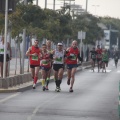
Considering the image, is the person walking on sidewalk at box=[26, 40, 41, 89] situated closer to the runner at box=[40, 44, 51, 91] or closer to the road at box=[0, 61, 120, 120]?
the runner at box=[40, 44, 51, 91]

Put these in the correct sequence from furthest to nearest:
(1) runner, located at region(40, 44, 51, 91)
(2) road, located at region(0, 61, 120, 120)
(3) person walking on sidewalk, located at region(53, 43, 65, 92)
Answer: (1) runner, located at region(40, 44, 51, 91)
(3) person walking on sidewalk, located at region(53, 43, 65, 92)
(2) road, located at region(0, 61, 120, 120)

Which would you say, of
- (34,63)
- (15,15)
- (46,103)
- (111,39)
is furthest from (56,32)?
(111,39)

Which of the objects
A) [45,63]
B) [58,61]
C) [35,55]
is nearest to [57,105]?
[58,61]

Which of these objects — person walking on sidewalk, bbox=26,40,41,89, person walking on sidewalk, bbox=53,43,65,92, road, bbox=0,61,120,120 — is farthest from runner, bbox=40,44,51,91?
road, bbox=0,61,120,120

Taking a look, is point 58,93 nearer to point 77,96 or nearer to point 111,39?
point 77,96

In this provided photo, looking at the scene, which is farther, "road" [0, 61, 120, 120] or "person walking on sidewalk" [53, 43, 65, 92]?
"person walking on sidewalk" [53, 43, 65, 92]

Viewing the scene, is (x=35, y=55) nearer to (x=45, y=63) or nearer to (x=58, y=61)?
(x=45, y=63)

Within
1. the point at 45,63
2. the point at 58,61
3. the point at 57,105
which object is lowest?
the point at 57,105

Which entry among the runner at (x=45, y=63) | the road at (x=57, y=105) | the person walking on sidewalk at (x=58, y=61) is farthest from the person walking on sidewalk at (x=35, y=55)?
the road at (x=57, y=105)

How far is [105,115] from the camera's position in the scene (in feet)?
62.2

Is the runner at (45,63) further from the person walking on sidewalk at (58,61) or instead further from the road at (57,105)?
the road at (57,105)

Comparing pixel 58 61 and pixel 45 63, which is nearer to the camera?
pixel 58 61

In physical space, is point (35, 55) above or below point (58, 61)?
above

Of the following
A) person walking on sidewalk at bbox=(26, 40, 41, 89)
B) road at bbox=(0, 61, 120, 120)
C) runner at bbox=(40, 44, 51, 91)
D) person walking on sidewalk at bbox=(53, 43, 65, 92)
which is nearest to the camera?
road at bbox=(0, 61, 120, 120)
